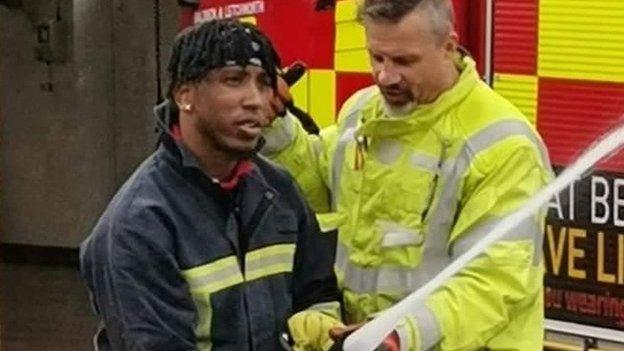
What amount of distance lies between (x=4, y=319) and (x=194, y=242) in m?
5.01

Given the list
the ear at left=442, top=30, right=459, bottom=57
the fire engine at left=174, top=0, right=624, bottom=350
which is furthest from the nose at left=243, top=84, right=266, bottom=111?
the fire engine at left=174, top=0, right=624, bottom=350

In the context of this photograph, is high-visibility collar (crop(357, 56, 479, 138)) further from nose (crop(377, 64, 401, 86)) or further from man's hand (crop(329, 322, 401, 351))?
man's hand (crop(329, 322, 401, 351))

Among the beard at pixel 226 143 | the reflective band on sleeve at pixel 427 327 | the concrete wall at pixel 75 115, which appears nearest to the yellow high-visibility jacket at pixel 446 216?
the reflective band on sleeve at pixel 427 327

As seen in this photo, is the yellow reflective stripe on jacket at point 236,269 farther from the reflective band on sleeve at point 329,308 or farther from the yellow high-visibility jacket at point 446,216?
the yellow high-visibility jacket at point 446,216

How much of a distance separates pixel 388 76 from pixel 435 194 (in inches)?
9.1

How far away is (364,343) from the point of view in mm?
2758

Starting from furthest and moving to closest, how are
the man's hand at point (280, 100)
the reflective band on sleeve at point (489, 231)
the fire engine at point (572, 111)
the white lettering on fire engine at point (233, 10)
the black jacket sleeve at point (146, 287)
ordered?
the white lettering on fire engine at point (233, 10) < the fire engine at point (572, 111) < the man's hand at point (280, 100) < the reflective band on sleeve at point (489, 231) < the black jacket sleeve at point (146, 287)

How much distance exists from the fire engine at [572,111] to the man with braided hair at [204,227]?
133 cm

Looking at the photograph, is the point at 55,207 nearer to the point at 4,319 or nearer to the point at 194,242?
the point at 4,319

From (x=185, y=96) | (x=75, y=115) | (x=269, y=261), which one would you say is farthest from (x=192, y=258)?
(x=75, y=115)

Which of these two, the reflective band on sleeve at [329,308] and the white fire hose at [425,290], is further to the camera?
the reflective band on sleeve at [329,308]

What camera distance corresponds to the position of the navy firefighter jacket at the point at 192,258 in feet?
8.54

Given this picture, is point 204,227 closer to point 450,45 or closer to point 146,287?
point 146,287

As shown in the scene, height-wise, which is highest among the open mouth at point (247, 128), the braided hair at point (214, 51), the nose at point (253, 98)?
the braided hair at point (214, 51)
